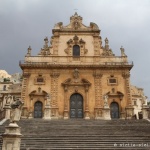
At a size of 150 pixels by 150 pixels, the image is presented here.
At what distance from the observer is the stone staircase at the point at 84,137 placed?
13.9m

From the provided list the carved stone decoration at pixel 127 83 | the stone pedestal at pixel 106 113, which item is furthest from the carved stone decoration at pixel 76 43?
the stone pedestal at pixel 106 113

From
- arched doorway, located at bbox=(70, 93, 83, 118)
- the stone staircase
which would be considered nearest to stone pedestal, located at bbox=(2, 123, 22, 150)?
the stone staircase

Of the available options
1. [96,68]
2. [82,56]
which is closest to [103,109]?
[96,68]

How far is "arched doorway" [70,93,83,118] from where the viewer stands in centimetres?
2725

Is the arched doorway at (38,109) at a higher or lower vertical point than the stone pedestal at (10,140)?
higher

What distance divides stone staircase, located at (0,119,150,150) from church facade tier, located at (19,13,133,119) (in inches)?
314

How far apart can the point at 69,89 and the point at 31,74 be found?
4756mm

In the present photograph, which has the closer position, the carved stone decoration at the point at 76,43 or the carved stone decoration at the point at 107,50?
the carved stone decoration at the point at 76,43

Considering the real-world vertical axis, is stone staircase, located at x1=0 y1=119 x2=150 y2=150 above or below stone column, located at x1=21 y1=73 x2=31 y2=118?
below

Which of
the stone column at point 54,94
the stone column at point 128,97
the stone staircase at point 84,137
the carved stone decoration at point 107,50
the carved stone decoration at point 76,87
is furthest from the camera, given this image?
the carved stone decoration at point 107,50

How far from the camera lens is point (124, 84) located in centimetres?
2838

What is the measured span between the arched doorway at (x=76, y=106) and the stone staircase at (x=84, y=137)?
28.9ft

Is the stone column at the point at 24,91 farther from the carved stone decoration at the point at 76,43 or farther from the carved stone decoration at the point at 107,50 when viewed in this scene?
the carved stone decoration at the point at 107,50

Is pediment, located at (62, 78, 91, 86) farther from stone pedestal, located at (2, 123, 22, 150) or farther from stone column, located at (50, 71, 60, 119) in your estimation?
stone pedestal, located at (2, 123, 22, 150)
